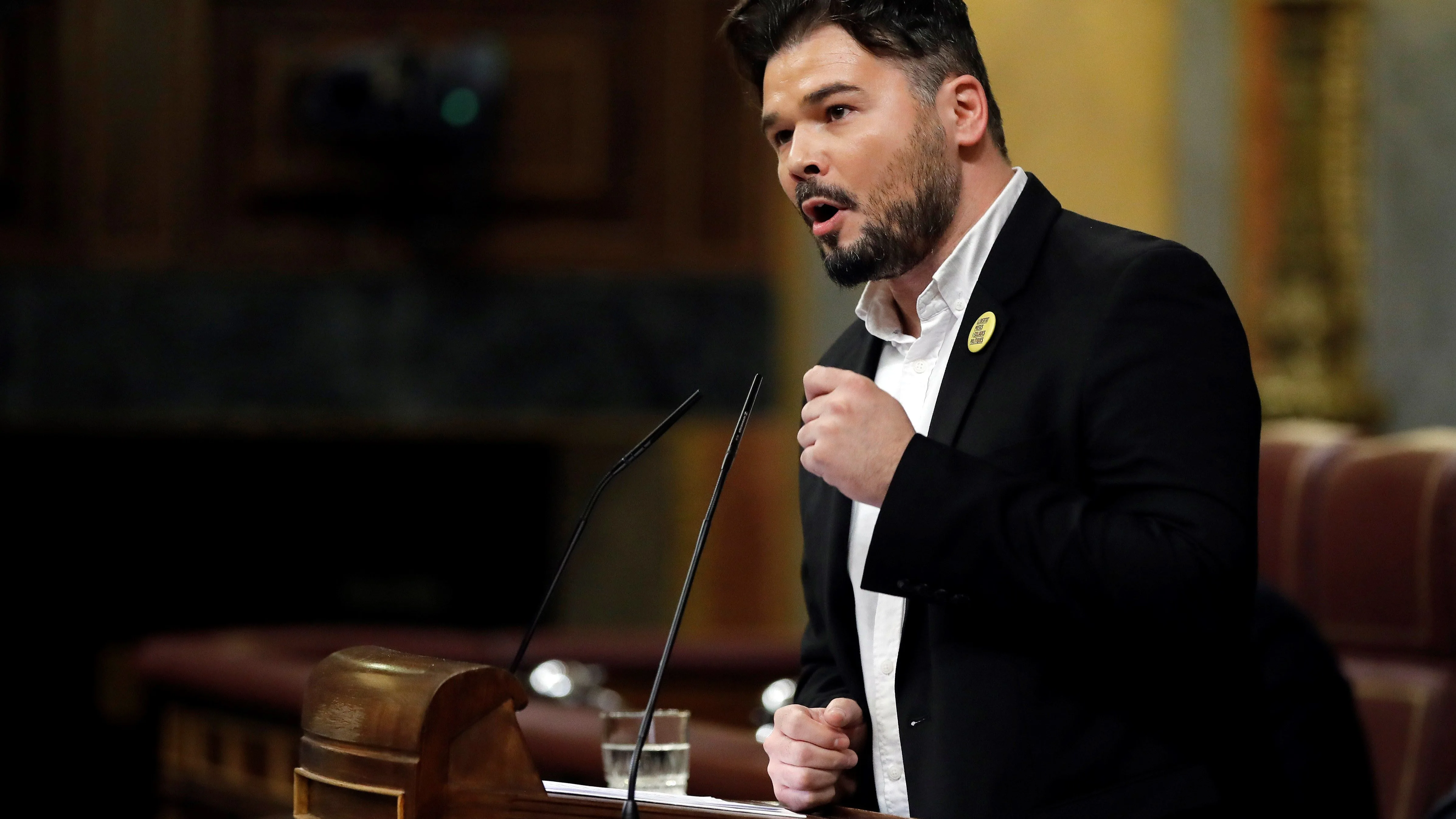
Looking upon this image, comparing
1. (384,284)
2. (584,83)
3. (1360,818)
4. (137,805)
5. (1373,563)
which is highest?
(584,83)

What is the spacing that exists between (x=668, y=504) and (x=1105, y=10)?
2110mm

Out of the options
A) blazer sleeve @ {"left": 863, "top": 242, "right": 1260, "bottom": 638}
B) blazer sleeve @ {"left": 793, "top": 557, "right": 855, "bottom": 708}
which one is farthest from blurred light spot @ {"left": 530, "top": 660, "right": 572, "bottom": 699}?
blazer sleeve @ {"left": 863, "top": 242, "right": 1260, "bottom": 638}

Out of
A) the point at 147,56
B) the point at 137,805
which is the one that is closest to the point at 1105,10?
the point at 147,56

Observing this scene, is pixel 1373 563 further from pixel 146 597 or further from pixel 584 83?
pixel 146 597

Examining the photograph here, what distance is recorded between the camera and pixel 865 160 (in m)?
1.40

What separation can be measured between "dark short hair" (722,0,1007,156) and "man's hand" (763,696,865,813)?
20.9 inches

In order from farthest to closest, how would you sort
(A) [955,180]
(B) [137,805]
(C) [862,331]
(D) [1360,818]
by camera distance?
(B) [137,805] < (D) [1360,818] < (C) [862,331] < (A) [955,180]

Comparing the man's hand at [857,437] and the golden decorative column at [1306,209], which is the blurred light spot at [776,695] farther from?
the golden decorative column at [1306,209]

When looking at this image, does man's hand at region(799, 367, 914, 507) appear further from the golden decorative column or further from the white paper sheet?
the golden decorative column

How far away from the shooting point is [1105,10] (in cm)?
516

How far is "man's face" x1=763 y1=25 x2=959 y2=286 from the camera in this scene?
141 cm

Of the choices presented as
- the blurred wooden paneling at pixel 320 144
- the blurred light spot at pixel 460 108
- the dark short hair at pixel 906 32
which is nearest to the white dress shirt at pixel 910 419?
the dark short hair at pixel 906 32

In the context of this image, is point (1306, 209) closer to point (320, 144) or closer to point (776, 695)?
point (776, 695)

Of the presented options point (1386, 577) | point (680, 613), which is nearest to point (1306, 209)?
point (1386, 577)
